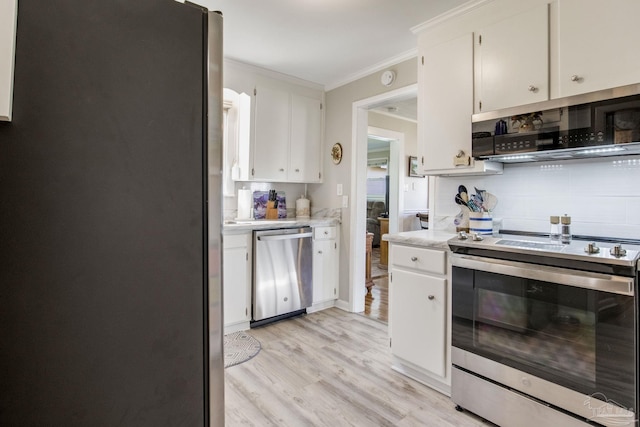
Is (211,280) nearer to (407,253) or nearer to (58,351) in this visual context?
(58,351)

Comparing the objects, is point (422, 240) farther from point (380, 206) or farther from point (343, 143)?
point (380, 206)

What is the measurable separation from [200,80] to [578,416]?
200 cm

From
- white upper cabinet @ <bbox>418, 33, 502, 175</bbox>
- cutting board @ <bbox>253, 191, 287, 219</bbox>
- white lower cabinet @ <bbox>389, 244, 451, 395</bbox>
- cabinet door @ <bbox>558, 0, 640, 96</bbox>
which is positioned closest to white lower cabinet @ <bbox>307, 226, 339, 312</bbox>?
cutting board @ <bbox>253, 191, 287, 219</bbox>

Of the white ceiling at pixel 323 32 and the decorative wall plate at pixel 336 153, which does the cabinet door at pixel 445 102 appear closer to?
the white ceiling at pixel 323 32

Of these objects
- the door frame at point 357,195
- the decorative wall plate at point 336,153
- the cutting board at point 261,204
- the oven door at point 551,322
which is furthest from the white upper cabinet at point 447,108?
the cutting board at point 261,204

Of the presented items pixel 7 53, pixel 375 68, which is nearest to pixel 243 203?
pixel 375 68

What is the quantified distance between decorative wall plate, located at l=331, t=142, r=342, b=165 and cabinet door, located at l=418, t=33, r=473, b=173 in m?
1.32

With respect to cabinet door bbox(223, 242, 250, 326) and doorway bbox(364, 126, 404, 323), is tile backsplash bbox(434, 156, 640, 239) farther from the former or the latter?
cabinet door bbox(223, 242, 250, 326)

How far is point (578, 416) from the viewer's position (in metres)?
1.44

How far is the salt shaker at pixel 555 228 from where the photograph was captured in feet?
→ 6.03

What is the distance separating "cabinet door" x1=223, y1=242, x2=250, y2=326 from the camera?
2.84 meters

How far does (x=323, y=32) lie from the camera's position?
2570mm

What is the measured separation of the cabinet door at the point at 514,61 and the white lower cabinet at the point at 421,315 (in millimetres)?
990

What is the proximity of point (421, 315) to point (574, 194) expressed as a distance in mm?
1139
